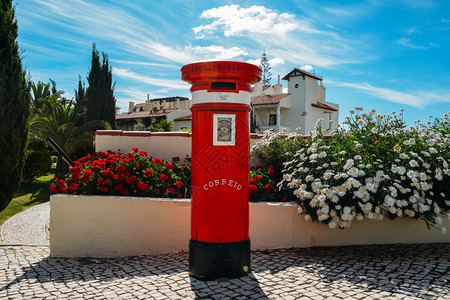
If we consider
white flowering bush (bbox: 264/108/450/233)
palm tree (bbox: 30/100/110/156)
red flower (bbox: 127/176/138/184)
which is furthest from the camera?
palm tree (bbox: 30/100/110/156)

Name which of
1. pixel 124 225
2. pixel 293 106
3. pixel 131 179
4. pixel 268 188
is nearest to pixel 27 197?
pixel 131 179

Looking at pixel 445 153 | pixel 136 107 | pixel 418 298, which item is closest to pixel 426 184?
pixel 445 153

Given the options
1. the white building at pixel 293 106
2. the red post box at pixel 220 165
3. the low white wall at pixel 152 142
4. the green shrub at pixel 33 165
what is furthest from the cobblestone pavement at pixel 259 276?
the white building at pixel 293 106

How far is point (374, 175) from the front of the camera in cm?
544

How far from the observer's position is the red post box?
410 cm

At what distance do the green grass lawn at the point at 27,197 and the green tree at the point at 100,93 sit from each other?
11.0 m

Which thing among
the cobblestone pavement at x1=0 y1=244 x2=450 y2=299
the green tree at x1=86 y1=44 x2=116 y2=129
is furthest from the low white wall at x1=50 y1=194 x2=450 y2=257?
the green tree at x1=86 y1=44 x2=116 y2=129

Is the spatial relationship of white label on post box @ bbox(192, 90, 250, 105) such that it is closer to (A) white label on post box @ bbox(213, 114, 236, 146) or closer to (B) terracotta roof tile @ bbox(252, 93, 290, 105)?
(A) white label on post box @ bbox(213, 114, 236, 146)

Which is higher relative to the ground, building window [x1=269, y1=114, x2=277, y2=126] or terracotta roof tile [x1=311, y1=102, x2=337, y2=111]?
terracotta roof tile [x1=311, y1=102, x2=337, y2=111]

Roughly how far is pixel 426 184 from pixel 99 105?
79.9ft

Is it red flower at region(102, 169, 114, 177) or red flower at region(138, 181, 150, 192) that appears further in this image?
red flower at region(102, 169, 114, 177)

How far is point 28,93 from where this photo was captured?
8477 mm

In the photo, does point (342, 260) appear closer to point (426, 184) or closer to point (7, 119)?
point (426, 184)

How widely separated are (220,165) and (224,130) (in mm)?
418
